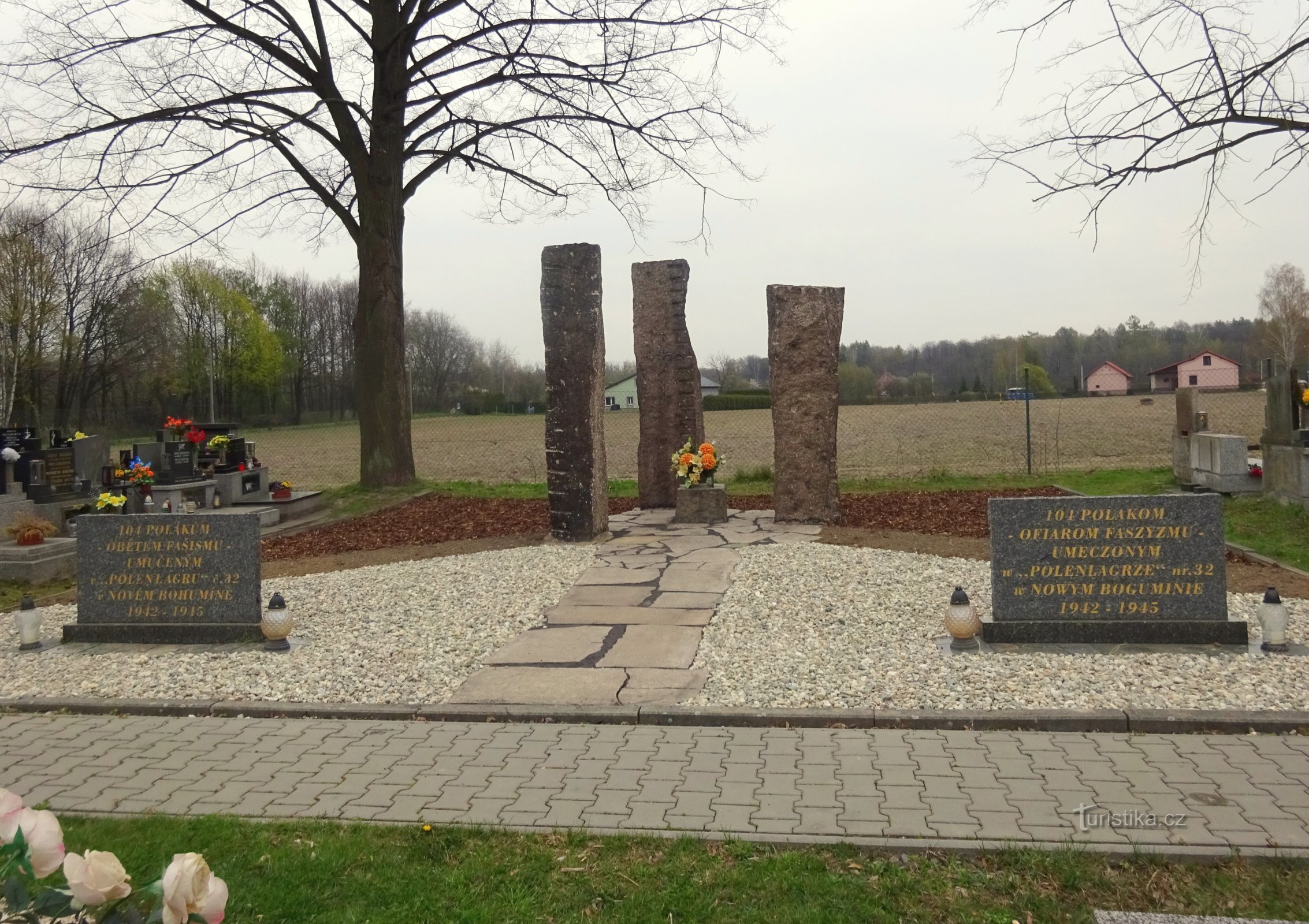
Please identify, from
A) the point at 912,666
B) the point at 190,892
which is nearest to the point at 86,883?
the point at 190,892

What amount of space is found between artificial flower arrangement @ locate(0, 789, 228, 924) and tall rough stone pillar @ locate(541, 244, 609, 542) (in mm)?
7988

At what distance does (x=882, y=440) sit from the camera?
89.9 ft

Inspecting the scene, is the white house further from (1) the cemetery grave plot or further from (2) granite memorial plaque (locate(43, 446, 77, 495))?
(2) granite memorial plaque (locate(43, 446, 77, 495))

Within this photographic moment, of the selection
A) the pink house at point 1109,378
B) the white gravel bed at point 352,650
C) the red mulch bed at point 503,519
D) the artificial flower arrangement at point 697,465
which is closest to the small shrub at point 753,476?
the red mulch bed at point 503,519

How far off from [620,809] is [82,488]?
39.9 ft

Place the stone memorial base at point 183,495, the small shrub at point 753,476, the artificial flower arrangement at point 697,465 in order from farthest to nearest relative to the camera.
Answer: the small shrub at point 753,476, the stone memorial base at point 183,495, the artificial flower arrangement at point 697,465

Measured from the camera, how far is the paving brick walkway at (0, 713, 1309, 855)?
373 cm

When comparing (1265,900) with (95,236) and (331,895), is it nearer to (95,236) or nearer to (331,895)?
(331,895)

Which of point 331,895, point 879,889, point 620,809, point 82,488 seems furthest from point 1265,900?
point 82,488

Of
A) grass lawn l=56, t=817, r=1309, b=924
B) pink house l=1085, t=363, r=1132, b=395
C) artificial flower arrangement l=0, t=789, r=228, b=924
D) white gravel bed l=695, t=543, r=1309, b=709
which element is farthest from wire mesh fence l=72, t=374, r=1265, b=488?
artificial flower arrangement l=0, t=789, r=228, b=924

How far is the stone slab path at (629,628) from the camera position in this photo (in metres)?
5.62

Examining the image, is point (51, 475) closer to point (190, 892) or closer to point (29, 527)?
point (29, 527)

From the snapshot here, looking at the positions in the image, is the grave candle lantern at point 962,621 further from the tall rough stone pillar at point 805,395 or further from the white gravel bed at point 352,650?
the tall rough stone pillar at point 805,395

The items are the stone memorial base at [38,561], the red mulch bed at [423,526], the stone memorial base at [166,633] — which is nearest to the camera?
the stone memorial base at [166,633]
